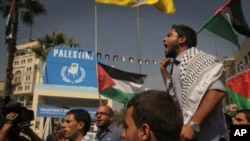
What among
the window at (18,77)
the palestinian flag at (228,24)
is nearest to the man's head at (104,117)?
the palestinian flag at (228,24)

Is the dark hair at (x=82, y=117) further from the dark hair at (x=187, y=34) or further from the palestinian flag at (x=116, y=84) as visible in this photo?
the palestinian flag at (x=116, y=84)

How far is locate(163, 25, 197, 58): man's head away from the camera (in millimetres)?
2514

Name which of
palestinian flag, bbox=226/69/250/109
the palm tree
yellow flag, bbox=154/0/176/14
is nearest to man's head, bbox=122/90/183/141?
palestinian flag, bbox=226/69/250/109

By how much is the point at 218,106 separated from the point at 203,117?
181mm

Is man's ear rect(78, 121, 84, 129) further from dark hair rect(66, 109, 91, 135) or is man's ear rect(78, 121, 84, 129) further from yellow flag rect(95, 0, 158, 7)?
yellow flag rect(95, 0, 158, 7)

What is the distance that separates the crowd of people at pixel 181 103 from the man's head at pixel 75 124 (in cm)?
99

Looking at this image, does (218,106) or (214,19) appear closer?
(218,106)

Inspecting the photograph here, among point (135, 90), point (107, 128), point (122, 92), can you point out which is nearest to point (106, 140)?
point (107, 128)

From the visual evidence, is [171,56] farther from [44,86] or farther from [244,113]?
[44,86]

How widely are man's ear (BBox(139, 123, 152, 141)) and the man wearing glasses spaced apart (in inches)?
146

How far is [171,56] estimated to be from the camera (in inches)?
100

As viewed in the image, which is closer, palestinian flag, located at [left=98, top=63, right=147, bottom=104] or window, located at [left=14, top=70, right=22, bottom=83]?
palestinian flag, located at [left=98, top=63, right=147, bottom=104]

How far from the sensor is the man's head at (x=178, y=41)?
8.25ft

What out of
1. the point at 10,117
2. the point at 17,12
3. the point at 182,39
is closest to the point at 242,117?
the point at 182,39
